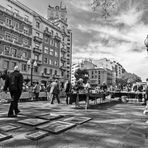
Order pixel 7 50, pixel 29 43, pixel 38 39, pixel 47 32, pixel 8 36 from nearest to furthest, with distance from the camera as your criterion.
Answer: pixel 7 50 → pixel 8 36 → pixel 29 43 → pixel 38 39 → pixel 47 32

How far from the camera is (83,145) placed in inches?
122

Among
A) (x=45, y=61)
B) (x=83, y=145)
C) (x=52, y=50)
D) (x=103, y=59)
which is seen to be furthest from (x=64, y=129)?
(x=103, y=59)

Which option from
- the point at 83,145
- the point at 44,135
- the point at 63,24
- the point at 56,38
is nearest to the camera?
the point at 83,145

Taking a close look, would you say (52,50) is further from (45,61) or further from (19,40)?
(19,40)

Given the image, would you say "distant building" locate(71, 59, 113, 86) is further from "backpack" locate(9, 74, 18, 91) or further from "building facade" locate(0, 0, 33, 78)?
"backpack" locate(9, 74, 18, 91)

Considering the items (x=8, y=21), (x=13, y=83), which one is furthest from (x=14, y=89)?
(x=8, y=21)

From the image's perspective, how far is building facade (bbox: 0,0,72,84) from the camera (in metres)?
31.8

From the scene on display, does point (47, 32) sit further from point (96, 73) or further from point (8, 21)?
point (96, 73)

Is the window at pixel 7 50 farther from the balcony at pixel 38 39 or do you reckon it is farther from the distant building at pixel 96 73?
the distant building at pixel 96 73

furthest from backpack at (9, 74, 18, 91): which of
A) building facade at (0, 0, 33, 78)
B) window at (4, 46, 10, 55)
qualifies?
window at (4, 46, 10, 55)

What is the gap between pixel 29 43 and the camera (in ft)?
123

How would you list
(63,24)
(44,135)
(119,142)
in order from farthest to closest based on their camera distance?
(63,24), (44,135), (119,142)

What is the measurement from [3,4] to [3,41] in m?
7.38

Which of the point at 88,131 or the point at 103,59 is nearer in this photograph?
the point at 88,131
